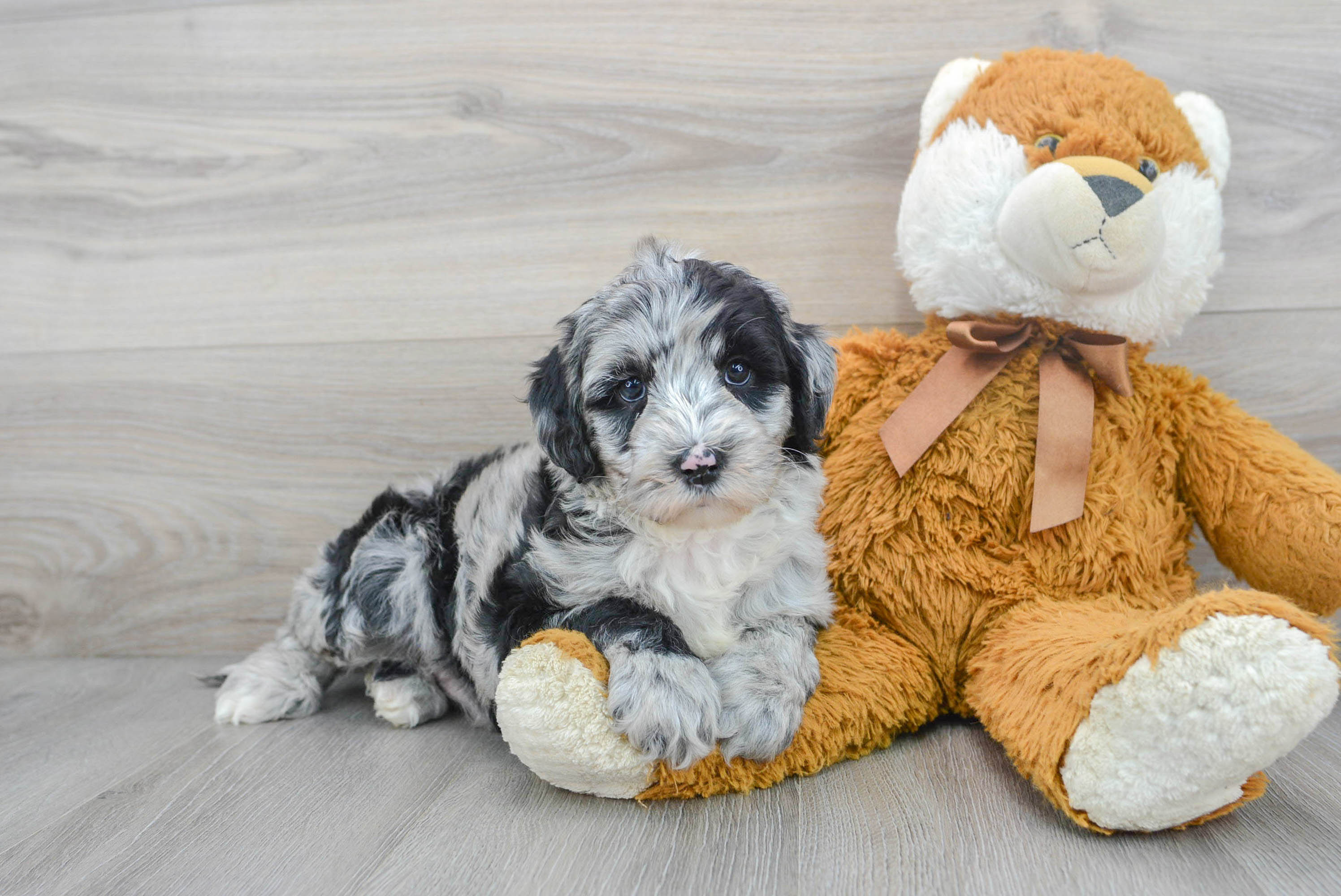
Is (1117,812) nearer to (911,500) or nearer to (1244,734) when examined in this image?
(1244,734)

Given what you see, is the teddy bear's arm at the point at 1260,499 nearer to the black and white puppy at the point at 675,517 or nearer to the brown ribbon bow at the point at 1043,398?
the brown ribbon bow at the point at 1043,398

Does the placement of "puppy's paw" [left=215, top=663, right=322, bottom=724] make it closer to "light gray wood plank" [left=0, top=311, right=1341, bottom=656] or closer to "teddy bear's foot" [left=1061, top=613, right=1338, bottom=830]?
"light gray wood plank" [left=0, top=311, right=1341, bottom=656]

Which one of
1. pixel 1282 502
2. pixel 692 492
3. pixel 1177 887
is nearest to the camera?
pixel 1177 887

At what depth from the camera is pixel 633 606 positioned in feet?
5.20

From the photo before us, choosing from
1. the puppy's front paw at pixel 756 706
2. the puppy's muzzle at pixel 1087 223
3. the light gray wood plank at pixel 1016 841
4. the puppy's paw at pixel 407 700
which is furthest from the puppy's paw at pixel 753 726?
the puppy's muzzle at pixel 1087 223

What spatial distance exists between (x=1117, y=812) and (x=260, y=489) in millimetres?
2097

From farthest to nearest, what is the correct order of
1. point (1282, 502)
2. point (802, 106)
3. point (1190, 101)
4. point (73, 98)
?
point (73, 98) < point (802, 106) < point (1190, 101) < point (1282, 502)

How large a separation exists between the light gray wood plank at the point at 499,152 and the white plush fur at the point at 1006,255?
440 millimetres

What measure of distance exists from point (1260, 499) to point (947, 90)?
3.25 feet

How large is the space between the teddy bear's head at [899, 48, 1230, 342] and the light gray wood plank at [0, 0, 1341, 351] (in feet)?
1.24

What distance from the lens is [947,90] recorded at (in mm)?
1927

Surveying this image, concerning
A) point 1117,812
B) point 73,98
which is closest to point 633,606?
point 1117,812

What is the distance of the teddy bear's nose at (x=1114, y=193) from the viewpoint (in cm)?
163

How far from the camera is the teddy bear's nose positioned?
1.63 meters
